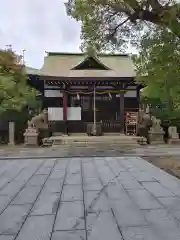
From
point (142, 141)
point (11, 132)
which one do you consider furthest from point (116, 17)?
point (11, 132)

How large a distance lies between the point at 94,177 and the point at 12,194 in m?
2.11

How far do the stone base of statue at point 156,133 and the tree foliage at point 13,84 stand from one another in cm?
735

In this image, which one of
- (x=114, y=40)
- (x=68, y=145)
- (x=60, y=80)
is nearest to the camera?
(x=114, y=40)

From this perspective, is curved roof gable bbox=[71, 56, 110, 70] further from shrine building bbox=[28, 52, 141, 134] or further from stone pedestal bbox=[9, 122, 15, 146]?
stone pedestal bbox=[9, 122, 15, 146]

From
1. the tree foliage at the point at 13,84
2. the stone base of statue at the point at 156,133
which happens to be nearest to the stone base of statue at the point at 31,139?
the tree foliage at the point at 13,84

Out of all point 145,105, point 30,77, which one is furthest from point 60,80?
point 145,105

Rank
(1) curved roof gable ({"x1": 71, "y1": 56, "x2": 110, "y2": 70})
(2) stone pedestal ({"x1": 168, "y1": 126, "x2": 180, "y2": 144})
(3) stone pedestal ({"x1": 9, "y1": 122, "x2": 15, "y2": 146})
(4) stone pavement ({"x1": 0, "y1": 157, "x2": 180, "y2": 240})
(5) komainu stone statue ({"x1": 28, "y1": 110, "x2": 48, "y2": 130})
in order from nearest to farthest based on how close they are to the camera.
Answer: (4) stone pavement ({"x1": 0, "y1": 157, "x2": 180, "y2": 240})
(2) stone pedestal ({"x1": 168, "y1": 126, "x2": 180, "y2": 144})
(3) stone pedestal ({"x1": 9, "y1": 122, "x2": 15, "y2": 146})
(5) komainu stone statue ({"x1": 28, "y1": 110, "x2": 48, "y2": 130})
(1) curved roof gable ({"x1": 71, "y1": 56, "x2": 110, "y2": 70})

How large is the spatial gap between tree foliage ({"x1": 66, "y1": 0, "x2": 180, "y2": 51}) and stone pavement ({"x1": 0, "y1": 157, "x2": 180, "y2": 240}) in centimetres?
350

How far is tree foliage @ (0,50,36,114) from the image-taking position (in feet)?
52.4

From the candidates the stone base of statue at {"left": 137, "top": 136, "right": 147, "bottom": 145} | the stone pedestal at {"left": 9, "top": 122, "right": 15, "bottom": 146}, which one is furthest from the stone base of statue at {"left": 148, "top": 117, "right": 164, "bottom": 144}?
the stone pedestal at {"left": 9, "top": 122, "right": 15, "bottom": 146}

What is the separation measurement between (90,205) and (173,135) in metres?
12.4

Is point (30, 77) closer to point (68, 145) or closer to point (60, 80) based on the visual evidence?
point (60, 80)

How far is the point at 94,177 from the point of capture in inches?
258

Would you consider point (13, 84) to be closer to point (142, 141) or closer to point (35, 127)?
point (35, 127)
